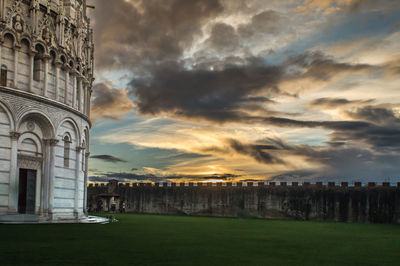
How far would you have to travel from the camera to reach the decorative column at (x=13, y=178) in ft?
86.8

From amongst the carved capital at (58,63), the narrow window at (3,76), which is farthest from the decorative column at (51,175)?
the carved capital at (58,63)

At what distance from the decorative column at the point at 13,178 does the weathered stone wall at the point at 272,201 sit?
29.7m

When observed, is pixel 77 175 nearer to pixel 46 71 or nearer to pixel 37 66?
pixel 46 71

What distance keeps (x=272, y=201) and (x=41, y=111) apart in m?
29.5

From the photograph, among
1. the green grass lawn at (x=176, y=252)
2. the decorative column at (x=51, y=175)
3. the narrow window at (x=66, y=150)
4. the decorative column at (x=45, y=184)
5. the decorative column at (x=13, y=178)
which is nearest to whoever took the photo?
the green grass lawn at (x=176, y=252)

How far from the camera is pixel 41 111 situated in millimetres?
28859

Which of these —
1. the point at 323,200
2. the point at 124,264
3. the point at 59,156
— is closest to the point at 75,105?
the point at 59,156

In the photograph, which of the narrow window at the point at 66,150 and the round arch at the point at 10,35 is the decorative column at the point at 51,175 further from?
the round arch at the point at 10,35

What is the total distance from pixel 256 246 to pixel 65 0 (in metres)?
25.4

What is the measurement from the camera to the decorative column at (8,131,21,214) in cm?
2647

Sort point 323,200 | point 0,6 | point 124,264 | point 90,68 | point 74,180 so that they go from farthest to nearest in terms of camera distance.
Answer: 1. point 323,200
2. point 90,68
3. point 74,180
4. point 0,6
5. point 124,264

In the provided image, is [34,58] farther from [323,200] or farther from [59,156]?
[323,200]

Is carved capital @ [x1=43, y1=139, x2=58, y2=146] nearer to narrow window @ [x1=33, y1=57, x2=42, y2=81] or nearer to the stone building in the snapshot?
the stone building

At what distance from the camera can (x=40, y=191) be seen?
1148 inches
